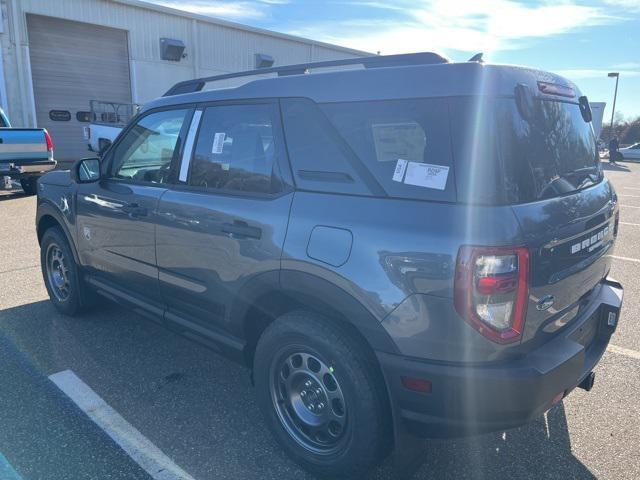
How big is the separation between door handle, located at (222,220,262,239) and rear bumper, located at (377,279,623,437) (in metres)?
0.89

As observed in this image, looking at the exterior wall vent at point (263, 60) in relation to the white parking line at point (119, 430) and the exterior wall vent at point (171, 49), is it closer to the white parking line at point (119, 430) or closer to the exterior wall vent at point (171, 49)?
the exterior wall vent at point (171, 49)

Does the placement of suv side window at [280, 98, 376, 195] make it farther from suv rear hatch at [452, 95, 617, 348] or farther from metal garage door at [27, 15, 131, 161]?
metal garage door at [27, 15, 131, 161]

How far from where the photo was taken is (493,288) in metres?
1.95

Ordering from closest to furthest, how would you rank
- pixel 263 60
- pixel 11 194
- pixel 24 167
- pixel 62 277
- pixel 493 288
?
pixel 493 288
pixel 62 277
pixel 24 167
pixel 11 194
pixel 263 60

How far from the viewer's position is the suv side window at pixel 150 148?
3305 millimetres

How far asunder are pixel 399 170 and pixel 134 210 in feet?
6.58

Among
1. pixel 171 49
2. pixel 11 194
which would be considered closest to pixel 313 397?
pixel 11 194

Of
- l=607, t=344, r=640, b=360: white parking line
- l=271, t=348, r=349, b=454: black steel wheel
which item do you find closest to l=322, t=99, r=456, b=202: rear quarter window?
l=271, t=348, r=349, b=454: black steel wheel

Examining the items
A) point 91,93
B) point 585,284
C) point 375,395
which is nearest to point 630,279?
point 585,284

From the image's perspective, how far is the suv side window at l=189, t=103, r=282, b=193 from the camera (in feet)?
8.86

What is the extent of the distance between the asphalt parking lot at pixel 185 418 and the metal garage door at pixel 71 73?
15172mm

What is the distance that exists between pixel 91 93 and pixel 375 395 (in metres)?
19.1

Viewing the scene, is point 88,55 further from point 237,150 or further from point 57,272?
point 237,150

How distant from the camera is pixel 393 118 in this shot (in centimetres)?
225
